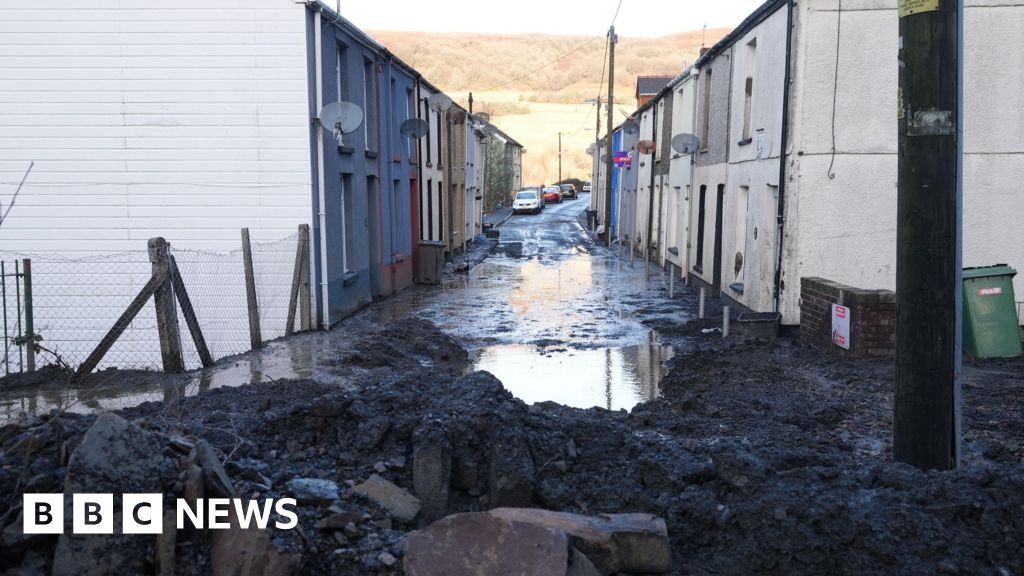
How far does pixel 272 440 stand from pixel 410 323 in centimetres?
906

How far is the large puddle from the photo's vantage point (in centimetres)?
1016

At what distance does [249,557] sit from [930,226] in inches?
154

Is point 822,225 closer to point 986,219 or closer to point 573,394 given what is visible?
point 986,219

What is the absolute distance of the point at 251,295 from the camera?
12664mm

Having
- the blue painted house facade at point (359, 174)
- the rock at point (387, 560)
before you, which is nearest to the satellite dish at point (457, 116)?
the blue painted house facade at point (359, 174)

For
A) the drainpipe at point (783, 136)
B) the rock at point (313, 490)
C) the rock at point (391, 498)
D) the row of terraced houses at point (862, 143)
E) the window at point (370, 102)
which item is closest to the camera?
the rock at point (313, 490)

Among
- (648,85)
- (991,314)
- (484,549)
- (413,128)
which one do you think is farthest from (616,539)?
(648,85)

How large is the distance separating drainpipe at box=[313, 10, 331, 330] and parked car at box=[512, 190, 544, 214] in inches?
1814

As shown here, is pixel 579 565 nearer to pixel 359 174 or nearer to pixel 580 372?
pixel 580 372

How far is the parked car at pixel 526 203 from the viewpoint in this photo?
6052cm

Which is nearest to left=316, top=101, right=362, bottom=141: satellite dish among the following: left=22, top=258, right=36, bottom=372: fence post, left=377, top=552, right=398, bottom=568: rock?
left=22, top=258, right=36, bottom=372: fence post

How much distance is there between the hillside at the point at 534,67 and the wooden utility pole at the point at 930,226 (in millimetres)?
117711

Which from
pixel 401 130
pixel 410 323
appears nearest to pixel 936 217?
pixel 410 323

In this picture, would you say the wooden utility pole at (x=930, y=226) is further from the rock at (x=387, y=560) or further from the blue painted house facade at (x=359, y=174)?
the blue painted house facade at (x=359, y=174)
